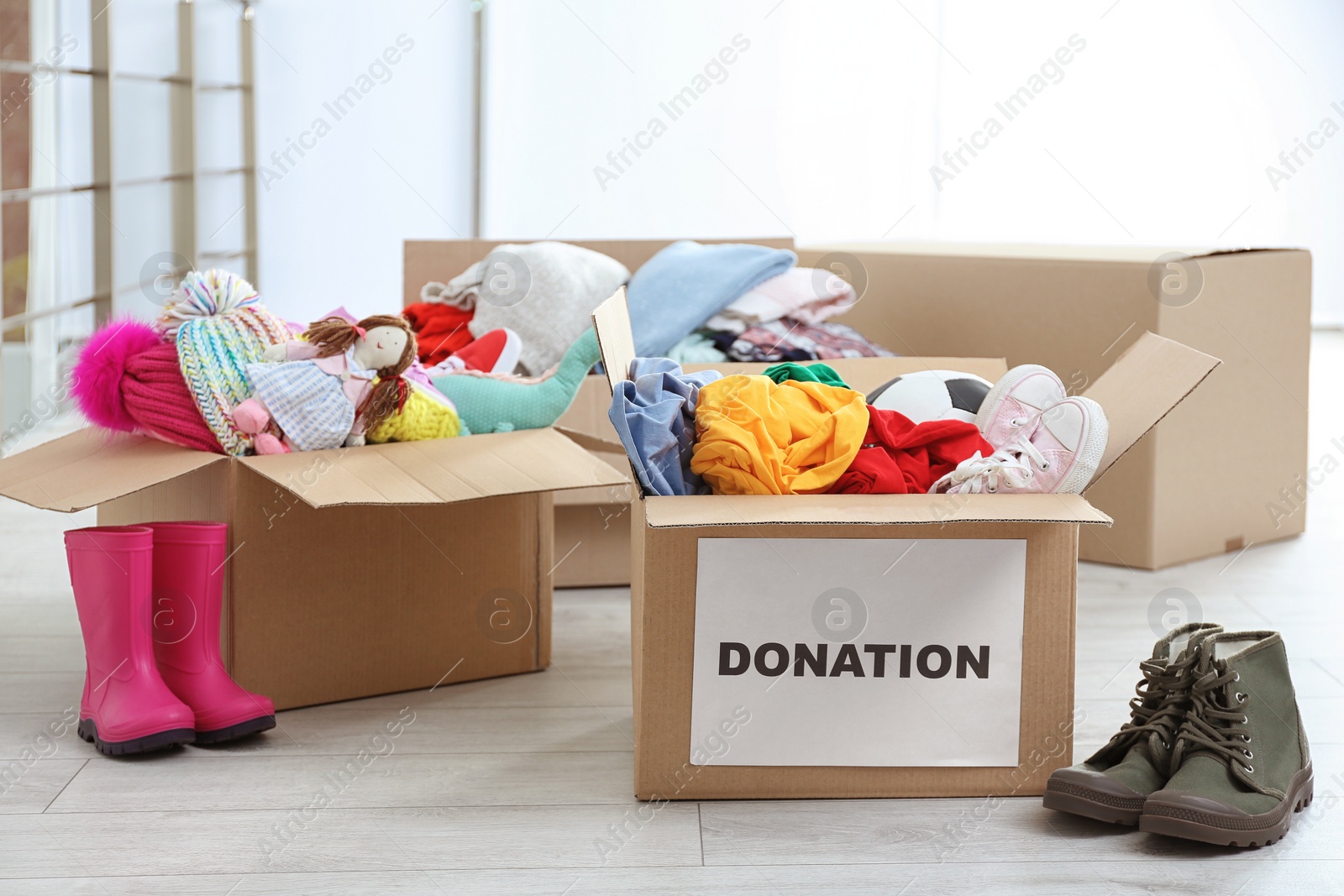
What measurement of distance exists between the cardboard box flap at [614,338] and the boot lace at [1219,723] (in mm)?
590

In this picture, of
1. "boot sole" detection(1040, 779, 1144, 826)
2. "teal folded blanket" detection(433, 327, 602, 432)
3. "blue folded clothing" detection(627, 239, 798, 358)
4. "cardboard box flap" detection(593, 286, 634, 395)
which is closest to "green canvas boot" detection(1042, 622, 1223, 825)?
"boot sole" detection(1040, 779, 1144, 826)

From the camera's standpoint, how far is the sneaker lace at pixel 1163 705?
3.46 ft

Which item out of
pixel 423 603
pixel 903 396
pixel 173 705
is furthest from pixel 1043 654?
pixel 173 705

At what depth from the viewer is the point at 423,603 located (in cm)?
137

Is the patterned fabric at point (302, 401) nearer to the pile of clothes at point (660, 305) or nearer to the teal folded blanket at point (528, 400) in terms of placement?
the teal folded blanket at point (528, 400)

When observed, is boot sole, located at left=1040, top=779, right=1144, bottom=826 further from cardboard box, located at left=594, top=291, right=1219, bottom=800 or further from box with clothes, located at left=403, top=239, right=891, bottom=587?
box with clothes, located at left=403, top=239, right=891, bottom=587

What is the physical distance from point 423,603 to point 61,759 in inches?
15.6

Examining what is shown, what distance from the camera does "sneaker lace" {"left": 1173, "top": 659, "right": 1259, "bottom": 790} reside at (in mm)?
1017

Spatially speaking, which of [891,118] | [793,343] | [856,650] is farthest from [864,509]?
[891,118]

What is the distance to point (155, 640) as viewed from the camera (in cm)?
121

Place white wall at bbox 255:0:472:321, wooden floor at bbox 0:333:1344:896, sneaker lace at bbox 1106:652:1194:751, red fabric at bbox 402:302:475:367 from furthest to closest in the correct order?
1. white wall at bbox 255:0:472:321
2. red fabric at bbox 402:302:475:367
3. sneaker lace at bbox 1106:652:1194:751
4. wooden floor at bbox 0:333:1344:896

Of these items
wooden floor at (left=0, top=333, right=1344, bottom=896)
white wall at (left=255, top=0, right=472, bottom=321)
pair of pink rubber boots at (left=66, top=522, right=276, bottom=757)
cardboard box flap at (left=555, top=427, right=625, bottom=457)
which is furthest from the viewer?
white wall at (left=255, top=0, right=472, bottom=321)

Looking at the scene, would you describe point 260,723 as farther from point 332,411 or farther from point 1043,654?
point 1043,654

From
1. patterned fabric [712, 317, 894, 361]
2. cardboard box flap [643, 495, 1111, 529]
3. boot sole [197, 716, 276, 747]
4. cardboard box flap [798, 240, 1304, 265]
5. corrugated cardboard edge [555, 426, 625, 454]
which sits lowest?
boot sole [197, 716, 276, 747]
